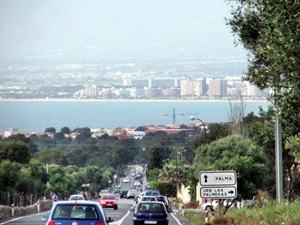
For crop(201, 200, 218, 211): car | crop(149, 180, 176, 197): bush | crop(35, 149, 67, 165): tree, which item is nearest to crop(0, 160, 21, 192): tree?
crop(149, 180, 176, 197): bush

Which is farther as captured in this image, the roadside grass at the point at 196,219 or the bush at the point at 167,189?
the bush at the point at 167,189

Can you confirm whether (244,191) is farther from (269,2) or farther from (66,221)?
(269,2)

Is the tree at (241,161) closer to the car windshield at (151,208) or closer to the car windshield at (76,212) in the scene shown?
the car windshield at (151,208)

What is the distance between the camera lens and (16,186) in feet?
328

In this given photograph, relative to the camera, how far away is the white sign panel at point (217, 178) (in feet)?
132

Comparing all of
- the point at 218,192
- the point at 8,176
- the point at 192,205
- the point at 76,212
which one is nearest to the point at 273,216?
the point at 76,212

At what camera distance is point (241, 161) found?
63906mm

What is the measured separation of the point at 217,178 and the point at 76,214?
1323cm

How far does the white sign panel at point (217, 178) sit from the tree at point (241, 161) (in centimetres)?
1999

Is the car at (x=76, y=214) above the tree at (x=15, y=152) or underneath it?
above

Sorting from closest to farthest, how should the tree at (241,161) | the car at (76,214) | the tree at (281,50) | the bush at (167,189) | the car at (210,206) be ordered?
the tree at (281,50)
the car at (76,214)
the car at (210,206)
the tree at (241,161)
the bush at (167,189)

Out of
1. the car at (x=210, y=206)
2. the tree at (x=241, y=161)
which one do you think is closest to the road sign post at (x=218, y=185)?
the car at (x=210, y=206)

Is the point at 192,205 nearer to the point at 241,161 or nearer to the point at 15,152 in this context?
the point at 241,161

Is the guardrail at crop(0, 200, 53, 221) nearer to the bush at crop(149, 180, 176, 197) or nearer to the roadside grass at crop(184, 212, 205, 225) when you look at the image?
the roadside grass at crop(184, 212, 205, 225)
